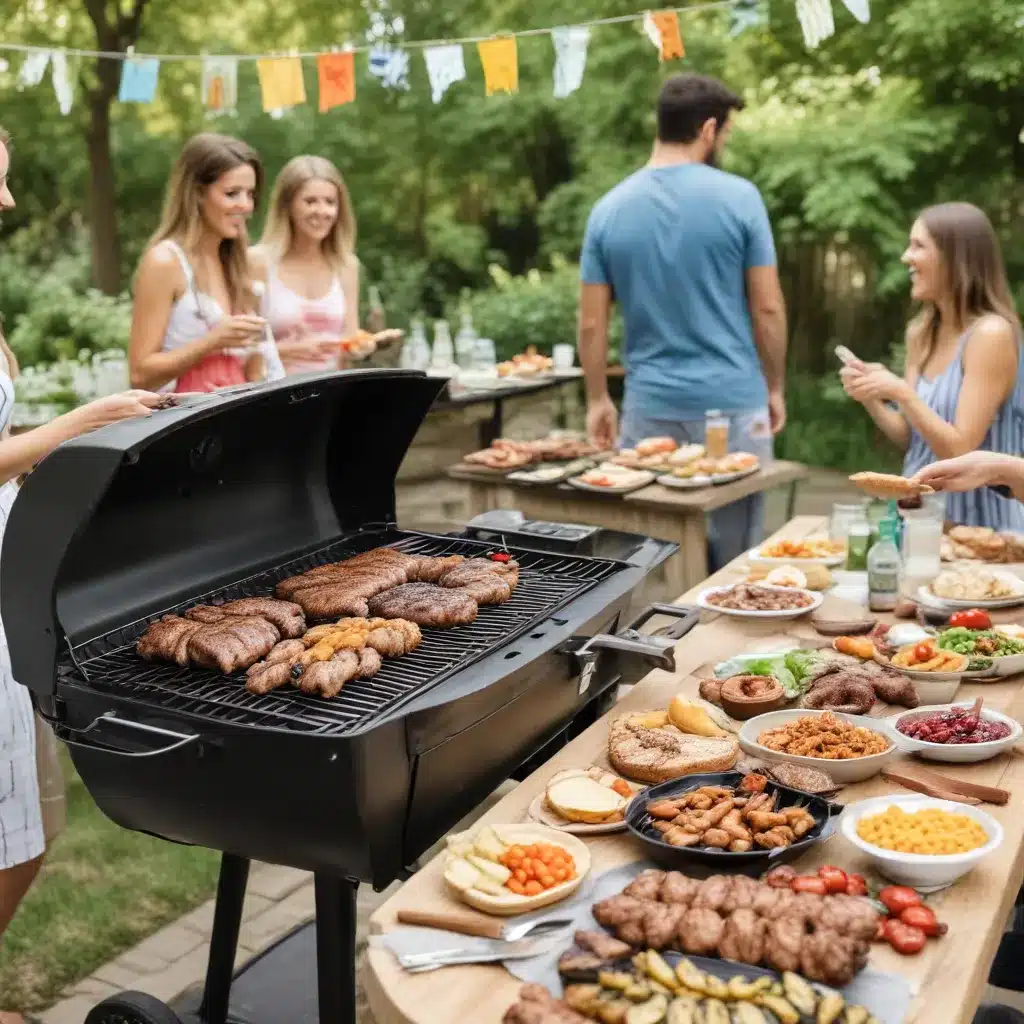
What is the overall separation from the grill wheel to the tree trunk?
12.0m

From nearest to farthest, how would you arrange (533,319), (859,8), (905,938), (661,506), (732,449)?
→ (905,938), (661,506), (732,449), (859,8), (533,319)

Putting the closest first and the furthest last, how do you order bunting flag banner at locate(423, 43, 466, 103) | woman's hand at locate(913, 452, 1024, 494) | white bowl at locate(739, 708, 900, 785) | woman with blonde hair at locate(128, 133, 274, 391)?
white bowl at locate(739, 708, 900, 785)
woman's hand at locate(913, 452, 1024, 494)
woman with blonde hair at locate(128, 133, 274, 391)
bunting flag banner at locate(423, 43, 466, 103)

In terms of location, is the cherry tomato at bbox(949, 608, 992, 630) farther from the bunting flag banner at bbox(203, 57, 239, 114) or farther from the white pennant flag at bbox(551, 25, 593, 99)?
the bunting flag banner at bbox(203, 57, 239, 114)

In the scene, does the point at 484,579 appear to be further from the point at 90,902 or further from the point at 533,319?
the point at 533,319

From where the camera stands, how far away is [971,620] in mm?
2895

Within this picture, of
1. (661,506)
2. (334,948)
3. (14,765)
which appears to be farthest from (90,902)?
(661,506)

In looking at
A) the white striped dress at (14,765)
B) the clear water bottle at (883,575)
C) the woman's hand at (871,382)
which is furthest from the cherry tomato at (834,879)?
the woman's hand at (871,382)

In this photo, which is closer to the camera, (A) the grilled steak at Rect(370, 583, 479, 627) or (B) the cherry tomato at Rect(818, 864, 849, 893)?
(B) the cherry tomato at Rect(818, 864, 849, 893)

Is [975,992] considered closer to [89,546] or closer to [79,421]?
[89,546]

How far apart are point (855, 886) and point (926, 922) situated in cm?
11

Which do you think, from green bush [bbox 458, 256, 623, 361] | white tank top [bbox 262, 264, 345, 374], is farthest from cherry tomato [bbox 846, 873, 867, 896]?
green bush [bbox 458, 256, 623, 361]

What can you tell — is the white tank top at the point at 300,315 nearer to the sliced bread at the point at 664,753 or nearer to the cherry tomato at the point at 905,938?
the sliced bread at the point at 664,753

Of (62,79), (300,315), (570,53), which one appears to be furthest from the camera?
(62,79)

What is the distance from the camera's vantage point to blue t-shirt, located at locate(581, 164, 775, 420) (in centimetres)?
492
